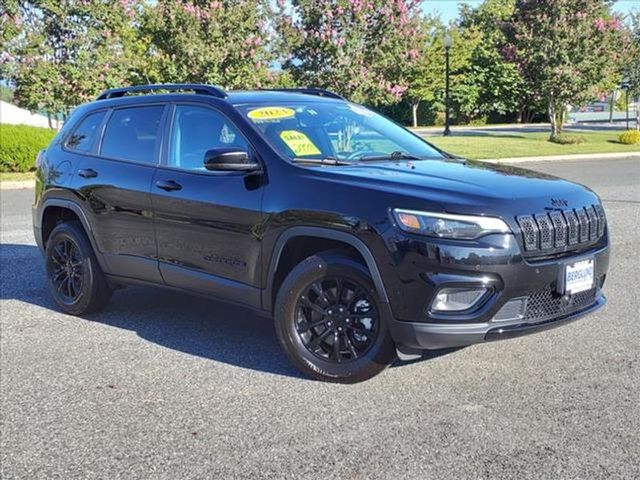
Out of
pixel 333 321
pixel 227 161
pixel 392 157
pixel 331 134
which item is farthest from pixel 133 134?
pixel 333 321

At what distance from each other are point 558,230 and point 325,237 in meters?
1.28

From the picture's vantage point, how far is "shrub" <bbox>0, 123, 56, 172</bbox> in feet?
59.0

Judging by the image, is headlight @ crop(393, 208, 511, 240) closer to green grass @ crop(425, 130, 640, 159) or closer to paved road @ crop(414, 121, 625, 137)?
green grass @ crop(425, 130, 640, 159)

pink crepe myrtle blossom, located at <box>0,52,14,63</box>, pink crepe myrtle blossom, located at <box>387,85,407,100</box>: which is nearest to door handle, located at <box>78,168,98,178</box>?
pink crepe myrtle blossom, located at <box>387,85,407,100</box>

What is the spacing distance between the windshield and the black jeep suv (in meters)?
0.02

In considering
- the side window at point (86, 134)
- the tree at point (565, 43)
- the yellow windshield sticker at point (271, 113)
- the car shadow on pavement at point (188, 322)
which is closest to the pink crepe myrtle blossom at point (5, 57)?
the car shadow on pavement at point (188, 322)

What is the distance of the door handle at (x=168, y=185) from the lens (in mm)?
4785

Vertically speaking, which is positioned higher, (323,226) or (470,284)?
(323,226)

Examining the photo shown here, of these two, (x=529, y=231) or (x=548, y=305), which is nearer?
(x=529, y=231)

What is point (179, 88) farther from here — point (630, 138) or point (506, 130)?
point (506, 130)

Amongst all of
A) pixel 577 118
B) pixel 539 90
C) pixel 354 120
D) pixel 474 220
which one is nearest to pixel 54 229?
pixel 354 120

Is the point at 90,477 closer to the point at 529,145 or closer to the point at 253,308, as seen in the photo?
the point at 253,308

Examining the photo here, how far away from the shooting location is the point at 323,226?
4.00 m

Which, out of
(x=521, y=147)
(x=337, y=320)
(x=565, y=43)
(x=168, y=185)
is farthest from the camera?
(x=565, y=43)
